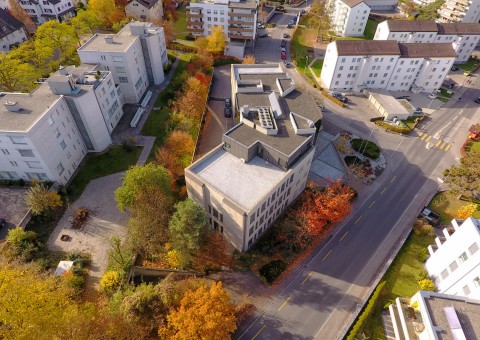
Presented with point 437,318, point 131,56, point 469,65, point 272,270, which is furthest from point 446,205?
point 131,56

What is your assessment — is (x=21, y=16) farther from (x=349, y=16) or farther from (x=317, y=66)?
(x=349, y=16)

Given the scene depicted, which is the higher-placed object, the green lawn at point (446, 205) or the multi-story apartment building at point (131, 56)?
the multi-story apartment building at point (131, 56)

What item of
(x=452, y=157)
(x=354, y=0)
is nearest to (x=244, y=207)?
(x=452, y=157)

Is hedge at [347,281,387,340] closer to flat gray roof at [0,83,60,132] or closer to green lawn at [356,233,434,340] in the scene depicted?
green lawn at [356,233,434,340]

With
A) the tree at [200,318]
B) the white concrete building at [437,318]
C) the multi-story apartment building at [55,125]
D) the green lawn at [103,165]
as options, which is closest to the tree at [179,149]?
the green lawn at [103,165]

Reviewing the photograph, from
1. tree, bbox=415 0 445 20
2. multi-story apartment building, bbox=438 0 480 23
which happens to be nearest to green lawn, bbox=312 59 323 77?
tree, bbox=415 0 445 20

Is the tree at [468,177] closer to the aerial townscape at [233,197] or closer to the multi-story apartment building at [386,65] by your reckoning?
the aerial townscape at [233,197]
